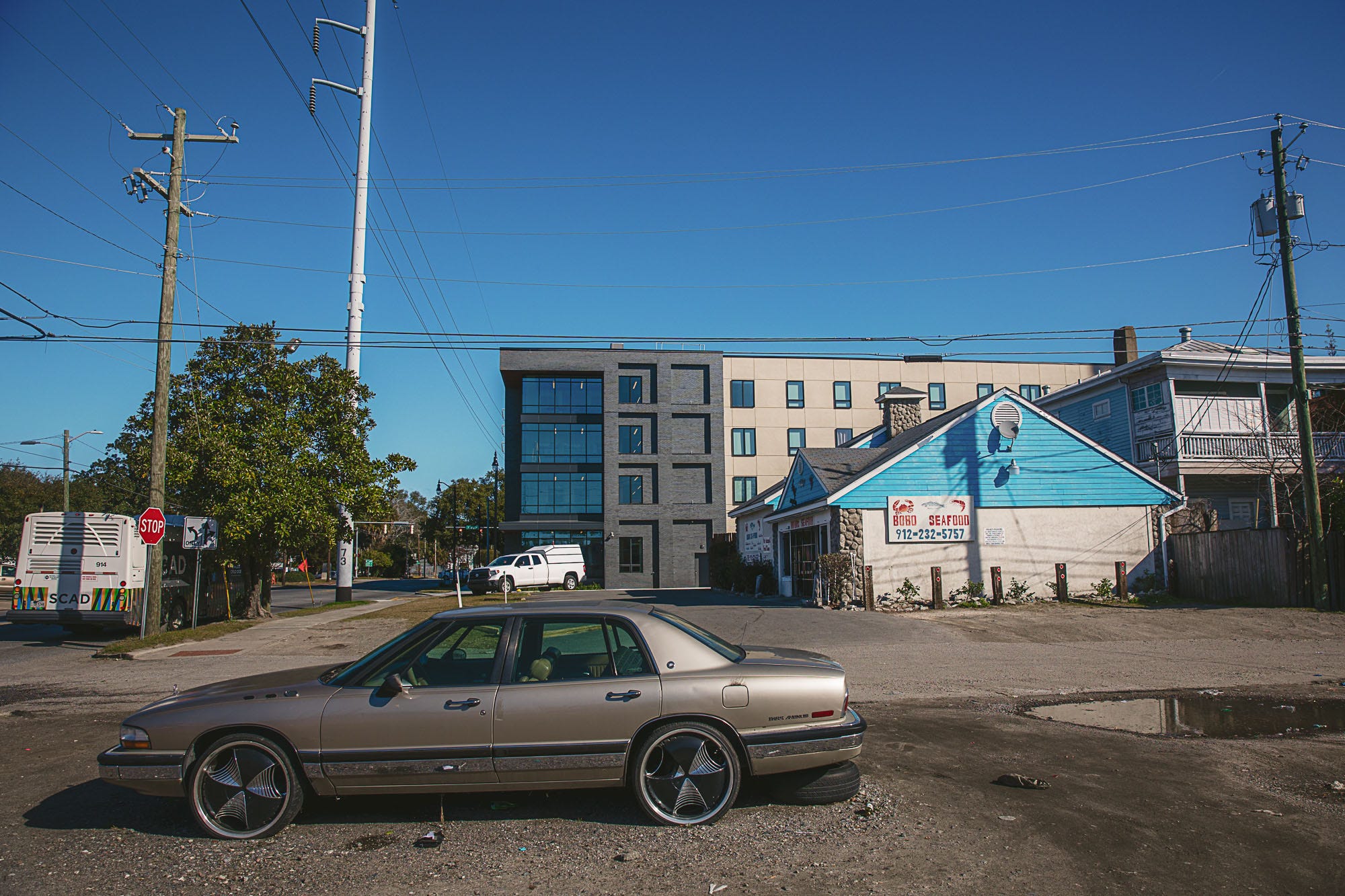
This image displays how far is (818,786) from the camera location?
5.51 meters

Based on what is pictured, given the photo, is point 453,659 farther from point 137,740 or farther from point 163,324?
point 163,324

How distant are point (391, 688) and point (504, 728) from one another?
745mm

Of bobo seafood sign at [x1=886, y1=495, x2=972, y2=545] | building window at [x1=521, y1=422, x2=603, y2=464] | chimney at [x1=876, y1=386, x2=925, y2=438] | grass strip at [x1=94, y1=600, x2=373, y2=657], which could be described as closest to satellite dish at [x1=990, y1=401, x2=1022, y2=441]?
bobo seafood sign at [x1=886, y1=495, x2=972, y2=545]

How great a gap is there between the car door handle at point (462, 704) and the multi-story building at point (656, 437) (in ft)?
147

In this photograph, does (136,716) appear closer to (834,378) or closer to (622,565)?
(622,565)

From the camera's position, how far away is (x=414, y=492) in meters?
113

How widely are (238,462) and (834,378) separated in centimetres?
3911

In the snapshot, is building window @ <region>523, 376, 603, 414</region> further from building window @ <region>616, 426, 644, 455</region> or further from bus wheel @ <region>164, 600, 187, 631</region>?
bus wheel @ <region>164, 600, 187, 631</region>

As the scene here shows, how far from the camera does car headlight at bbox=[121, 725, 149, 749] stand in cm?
507

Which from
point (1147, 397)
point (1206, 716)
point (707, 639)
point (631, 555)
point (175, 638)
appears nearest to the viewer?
point (707, 639)

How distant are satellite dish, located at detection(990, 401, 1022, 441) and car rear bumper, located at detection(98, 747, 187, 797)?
22.9 m

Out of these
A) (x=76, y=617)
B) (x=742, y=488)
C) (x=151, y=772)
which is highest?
(x=742, y=488)

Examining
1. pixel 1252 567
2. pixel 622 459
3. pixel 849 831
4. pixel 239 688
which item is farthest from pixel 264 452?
pixel 622 459

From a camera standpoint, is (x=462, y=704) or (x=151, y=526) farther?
(x=151, y=526)
